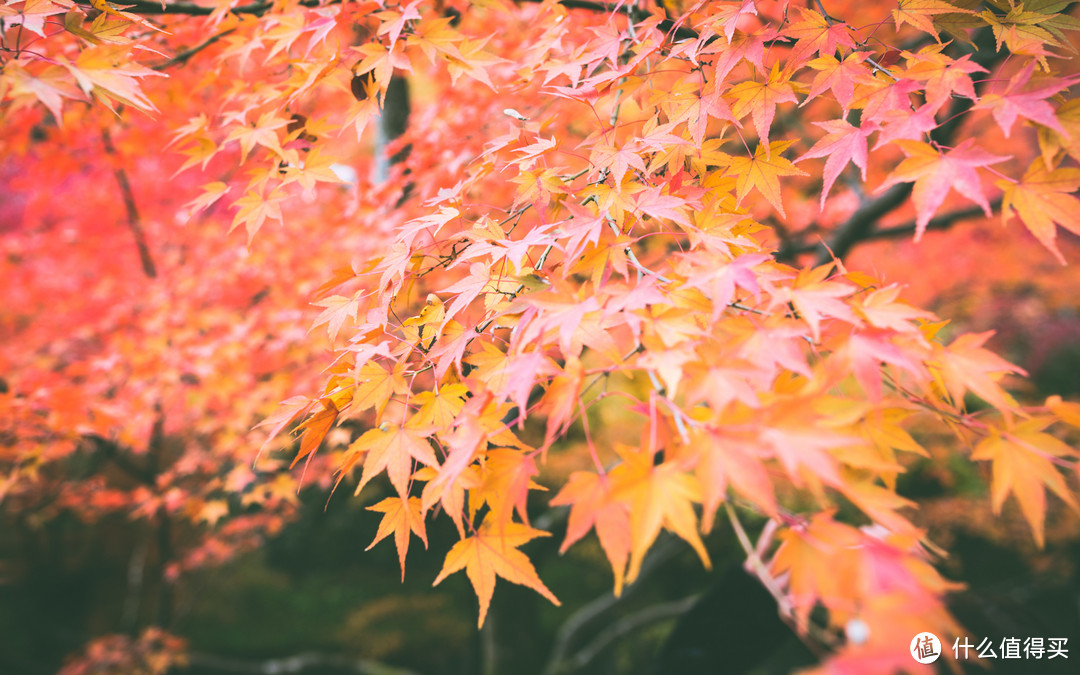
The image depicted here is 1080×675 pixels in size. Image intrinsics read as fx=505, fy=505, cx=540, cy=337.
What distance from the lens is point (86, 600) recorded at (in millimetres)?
6129

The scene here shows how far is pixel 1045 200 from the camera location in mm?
1089

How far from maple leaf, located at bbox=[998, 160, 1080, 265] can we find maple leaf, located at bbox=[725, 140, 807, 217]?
0.51 m

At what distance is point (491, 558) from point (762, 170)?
Answer: 52.5 inches

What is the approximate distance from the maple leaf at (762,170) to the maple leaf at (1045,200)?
1.67 feet

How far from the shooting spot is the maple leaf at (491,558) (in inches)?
46.1

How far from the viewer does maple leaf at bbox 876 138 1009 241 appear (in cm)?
107

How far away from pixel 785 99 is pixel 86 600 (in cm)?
869

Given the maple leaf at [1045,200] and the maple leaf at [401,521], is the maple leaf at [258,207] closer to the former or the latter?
the maple leaf at [401,521]

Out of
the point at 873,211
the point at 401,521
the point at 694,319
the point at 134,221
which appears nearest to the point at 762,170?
the point at 694,319

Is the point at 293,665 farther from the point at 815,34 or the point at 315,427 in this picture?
the point at 815,34

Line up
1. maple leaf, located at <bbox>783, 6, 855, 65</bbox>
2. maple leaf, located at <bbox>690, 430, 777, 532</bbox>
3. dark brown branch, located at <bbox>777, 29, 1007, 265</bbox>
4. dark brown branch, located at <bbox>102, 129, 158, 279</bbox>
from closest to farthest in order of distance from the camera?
1. maple leaf, located at <bbox>690, 430, 777, 532</bbox>
2. maple leaf, located at <bbox>783, 6, 855, 65</bbox>
3. dark brown branch, located at <bbox>777, 29, 1007, 265</bbox>
4. dark brown branch, located at <bbox>102, 129, 158, 279</bbox>

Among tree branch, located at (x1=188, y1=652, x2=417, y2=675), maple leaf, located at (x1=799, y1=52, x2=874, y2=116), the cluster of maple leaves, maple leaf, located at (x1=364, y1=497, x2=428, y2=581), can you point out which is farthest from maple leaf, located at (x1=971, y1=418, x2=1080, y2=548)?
tree branch, located at (x1=188, y1=652, x2=417, y2=675)

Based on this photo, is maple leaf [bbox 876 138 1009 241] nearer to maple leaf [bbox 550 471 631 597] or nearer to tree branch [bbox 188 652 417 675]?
maple leaf [bbox 550 471 631 597]

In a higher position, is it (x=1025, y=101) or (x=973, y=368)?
(x=1025, y=101)
